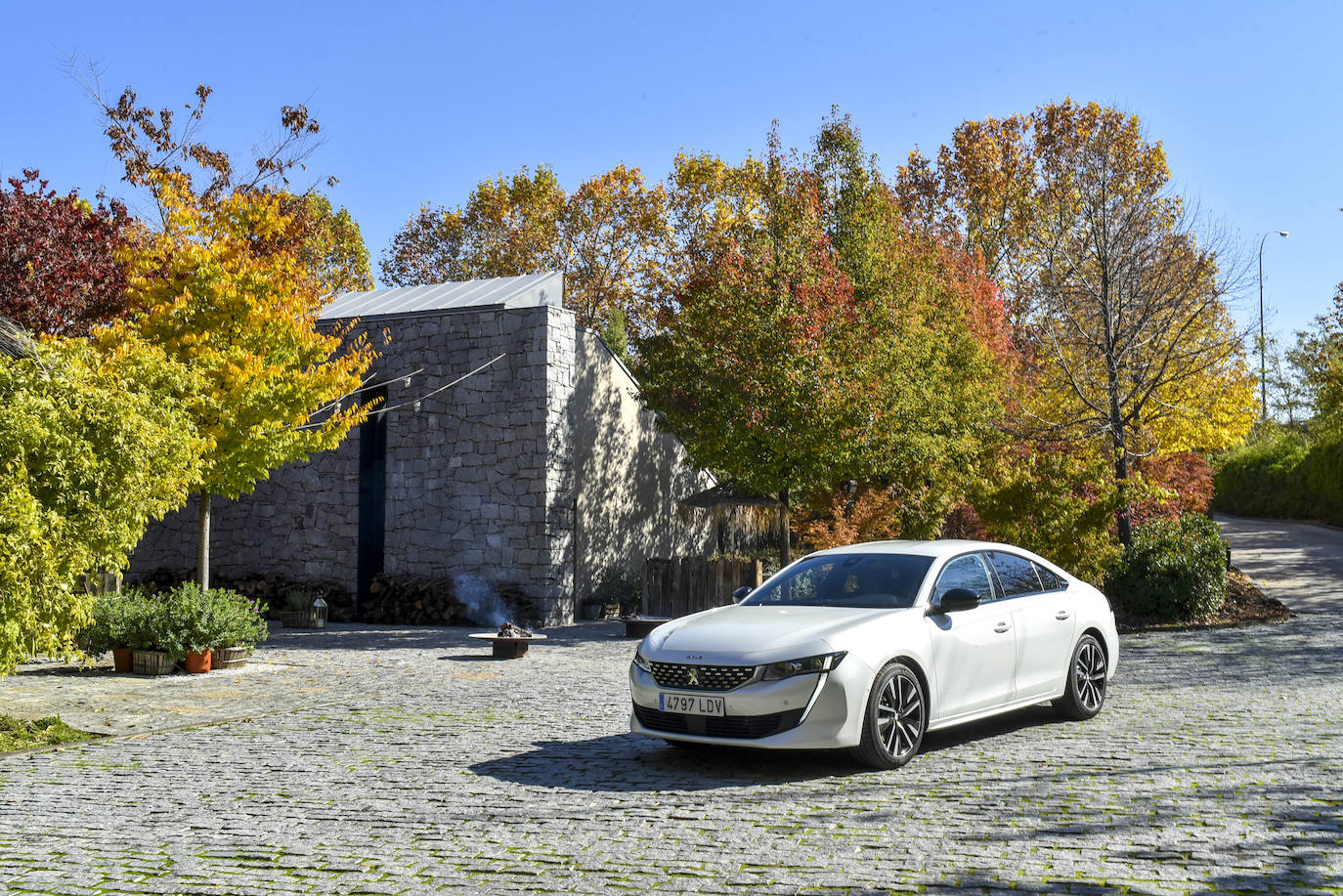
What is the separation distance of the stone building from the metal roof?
0.07 meters

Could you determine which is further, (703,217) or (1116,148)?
(703,217)

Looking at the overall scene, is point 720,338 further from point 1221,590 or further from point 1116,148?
point 1116,148

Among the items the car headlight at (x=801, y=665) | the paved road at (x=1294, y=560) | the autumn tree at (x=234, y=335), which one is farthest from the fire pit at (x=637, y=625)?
the paved road at (x=1294, y=560)

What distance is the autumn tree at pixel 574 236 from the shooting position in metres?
42.6

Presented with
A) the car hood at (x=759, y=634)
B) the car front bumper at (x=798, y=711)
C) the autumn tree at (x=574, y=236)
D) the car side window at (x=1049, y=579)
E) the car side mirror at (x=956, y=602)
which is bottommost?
the car front bumper at (x=798, y=711)

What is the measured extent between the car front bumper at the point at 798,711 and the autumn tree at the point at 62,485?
5177mm

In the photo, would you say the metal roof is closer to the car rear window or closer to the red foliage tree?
the red foliage tree

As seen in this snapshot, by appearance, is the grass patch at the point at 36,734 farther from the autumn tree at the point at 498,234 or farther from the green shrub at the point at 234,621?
the autumn tree at the point at 498,234

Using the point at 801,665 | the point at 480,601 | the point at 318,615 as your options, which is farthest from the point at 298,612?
the point at 801,665

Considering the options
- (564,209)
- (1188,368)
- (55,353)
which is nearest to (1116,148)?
(1188,368)

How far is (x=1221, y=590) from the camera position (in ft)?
60.3

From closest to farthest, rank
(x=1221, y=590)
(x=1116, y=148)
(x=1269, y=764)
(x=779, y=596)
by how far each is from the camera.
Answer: (x=1269, y=764) → (x=779, y=596) → (x=1221, y=590) → (x=1116, y=148)

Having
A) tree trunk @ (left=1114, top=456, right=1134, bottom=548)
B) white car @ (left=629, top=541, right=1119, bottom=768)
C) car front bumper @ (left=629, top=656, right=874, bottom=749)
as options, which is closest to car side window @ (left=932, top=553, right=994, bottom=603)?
white car @ (left=629, top=541, right=1119, bottom=768)

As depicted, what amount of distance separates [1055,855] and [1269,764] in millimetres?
3026
